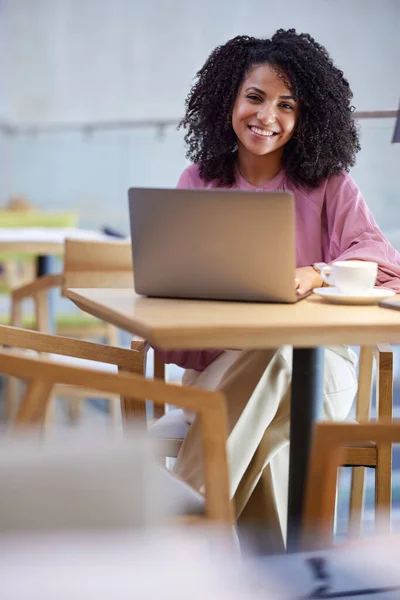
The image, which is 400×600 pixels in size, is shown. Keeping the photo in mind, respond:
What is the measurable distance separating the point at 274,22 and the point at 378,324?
3.81 m

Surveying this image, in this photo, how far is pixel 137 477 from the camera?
97 cm

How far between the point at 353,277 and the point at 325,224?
1.67 ft

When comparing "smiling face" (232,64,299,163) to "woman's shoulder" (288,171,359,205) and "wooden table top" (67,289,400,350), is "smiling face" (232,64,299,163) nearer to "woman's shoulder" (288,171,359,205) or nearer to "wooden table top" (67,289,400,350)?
"woman's shoulder" (288,171,359,205)

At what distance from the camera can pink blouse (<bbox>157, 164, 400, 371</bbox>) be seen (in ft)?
6.60

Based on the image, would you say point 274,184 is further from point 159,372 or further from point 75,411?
point 75,411

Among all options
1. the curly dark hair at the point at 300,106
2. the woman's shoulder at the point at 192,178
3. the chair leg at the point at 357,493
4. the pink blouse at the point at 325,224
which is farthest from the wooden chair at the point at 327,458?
the woman's shoulder at the point at 192,178

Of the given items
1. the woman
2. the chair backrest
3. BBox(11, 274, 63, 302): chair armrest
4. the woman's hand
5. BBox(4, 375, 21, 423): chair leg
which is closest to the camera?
the woman's hand

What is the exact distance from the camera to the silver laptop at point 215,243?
4.85 feet

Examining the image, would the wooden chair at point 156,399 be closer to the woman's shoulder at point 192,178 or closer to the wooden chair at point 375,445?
the wooden chair at point 375,445

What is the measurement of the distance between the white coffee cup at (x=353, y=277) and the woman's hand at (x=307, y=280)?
0.26 feet

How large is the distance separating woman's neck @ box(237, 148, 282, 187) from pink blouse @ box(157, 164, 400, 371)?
2 cm

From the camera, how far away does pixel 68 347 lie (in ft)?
5.71

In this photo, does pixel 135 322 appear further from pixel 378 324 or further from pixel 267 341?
pixel 378 324

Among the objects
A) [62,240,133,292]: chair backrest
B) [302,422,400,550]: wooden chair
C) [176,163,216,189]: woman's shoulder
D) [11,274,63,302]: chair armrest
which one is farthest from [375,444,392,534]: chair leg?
[11,274,63,302]: chair armrest
